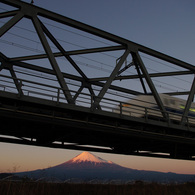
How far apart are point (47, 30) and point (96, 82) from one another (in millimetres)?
10136

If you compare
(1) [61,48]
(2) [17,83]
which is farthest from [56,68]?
(1) [61,48]

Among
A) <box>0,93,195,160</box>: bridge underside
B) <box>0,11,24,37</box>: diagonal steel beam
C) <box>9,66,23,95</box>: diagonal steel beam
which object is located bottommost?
<box>0,93,195,160</box>: bridge underside

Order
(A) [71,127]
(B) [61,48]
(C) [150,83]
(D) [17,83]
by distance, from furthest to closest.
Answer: (B) [61,48], (C) [150,83], (D) [17,83], (A) [71,127]

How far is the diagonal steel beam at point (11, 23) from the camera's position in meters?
15.6

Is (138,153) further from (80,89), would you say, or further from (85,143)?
(80,89)

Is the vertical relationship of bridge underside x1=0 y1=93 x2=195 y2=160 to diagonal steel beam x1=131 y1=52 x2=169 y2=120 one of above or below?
below

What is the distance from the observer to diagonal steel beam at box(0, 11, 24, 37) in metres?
15.6

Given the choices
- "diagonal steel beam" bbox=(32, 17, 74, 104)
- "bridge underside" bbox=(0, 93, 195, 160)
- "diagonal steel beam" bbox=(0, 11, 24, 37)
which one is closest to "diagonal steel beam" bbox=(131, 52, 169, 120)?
"bridge underside" bbox=(0, 93, 195, 160)

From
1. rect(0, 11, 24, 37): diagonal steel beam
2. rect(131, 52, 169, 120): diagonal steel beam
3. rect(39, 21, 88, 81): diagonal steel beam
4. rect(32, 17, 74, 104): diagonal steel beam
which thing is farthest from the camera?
rect(39, 21, 88, 81): diagonal steel beam

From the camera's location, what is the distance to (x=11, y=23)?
1616 cm

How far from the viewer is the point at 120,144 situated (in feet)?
75.8

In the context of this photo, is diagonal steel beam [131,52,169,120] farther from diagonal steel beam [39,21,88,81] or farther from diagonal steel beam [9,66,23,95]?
diagonal steel beam [9,66,23,95]

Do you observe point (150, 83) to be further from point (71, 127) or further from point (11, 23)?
point (11, 23)

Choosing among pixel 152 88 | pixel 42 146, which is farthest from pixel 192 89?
pixel 42 146
